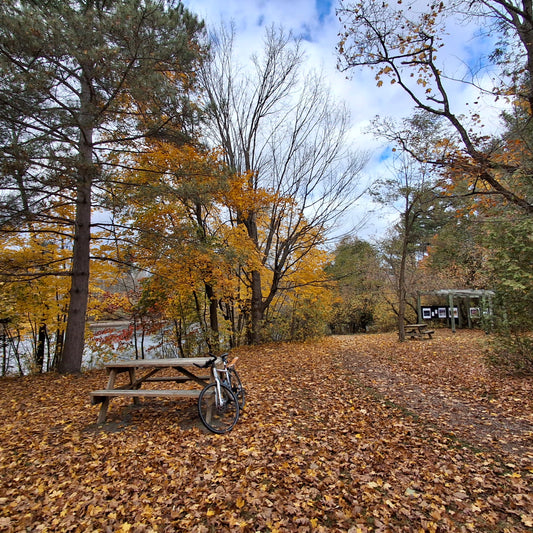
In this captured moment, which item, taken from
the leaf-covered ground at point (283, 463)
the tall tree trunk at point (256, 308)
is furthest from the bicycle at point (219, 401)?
the tall tree trunk at point (256, 308)

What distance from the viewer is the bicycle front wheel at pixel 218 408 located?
3719 millimetres

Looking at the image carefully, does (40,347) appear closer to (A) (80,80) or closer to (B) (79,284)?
(B) (79,284)

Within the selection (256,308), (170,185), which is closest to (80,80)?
(170,185)

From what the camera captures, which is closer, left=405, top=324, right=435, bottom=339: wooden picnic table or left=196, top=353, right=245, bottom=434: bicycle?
left=196, top=353, right=245, bottom=434: bicycle

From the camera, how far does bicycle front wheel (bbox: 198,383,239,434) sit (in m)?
3.72

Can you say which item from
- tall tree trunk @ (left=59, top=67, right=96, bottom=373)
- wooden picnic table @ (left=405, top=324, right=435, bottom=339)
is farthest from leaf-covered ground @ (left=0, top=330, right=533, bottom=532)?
wooden picnic table @ (left=405, top=324, right=435, bottom=339)

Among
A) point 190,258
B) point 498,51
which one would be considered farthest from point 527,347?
point 190,258

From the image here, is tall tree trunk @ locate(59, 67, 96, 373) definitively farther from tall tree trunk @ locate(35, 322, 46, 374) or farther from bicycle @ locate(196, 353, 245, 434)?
bicycle @ locate(196, 353, 245, 434)

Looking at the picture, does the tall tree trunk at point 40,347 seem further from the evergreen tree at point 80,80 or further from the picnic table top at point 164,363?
the picnic table top at point 164,363

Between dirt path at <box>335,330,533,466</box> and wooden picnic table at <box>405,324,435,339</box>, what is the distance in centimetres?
394

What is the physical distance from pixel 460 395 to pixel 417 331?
8.27m

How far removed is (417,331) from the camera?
504 inches

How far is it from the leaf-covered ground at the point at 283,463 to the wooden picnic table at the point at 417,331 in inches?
286

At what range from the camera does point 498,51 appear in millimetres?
4949
